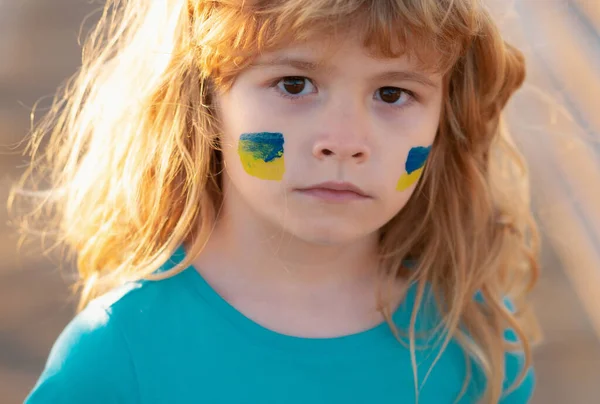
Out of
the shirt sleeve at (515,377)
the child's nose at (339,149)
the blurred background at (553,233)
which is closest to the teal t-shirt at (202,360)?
the shirt sleeve at (515,377)

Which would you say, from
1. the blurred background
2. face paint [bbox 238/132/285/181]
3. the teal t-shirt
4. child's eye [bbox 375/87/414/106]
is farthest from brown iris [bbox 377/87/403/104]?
the blurred background

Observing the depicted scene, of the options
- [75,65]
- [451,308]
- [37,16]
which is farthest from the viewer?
[37,16]

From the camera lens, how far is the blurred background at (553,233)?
2949 millimetres

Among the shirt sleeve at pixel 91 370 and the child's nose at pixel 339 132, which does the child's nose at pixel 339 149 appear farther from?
the shirt sleeve at pixel 91 370

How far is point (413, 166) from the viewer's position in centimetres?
182

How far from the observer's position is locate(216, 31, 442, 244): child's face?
1.65m

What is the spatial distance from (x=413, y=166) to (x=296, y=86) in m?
0.32

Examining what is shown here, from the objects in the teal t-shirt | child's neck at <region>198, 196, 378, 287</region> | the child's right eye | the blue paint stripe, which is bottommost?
the teal t-shirt

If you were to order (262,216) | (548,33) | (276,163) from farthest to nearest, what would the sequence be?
(548,33), (262,216), (276,163)

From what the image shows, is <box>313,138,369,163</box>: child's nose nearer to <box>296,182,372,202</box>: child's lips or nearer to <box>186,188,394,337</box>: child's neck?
<box>296,182,372,202</box>: child's lips

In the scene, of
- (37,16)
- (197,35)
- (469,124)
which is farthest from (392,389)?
(37,16)

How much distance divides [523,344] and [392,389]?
36 centimetres

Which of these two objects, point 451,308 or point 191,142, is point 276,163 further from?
point 451,308

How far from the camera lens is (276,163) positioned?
67.3 inches
